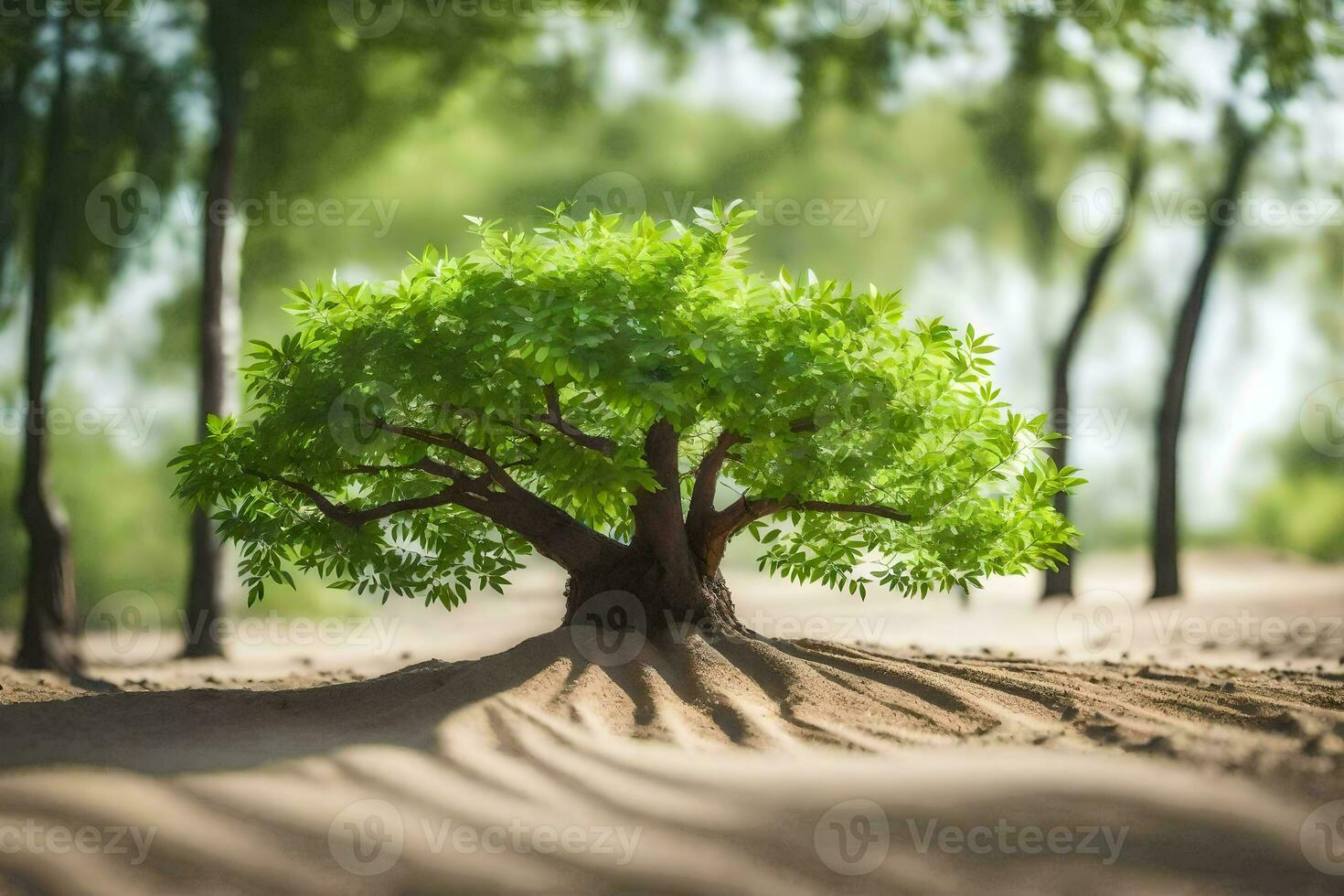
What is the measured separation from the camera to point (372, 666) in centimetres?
855

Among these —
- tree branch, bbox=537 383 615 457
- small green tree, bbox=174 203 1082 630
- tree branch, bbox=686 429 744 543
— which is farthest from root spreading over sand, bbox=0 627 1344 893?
tree branch, bbox=537 383 615 457

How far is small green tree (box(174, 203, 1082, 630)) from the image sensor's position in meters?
4.64

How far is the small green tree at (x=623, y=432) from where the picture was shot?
183 inches

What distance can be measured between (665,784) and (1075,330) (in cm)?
782

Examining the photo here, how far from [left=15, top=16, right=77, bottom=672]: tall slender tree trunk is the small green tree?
366 cm

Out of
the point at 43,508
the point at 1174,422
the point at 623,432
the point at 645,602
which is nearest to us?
the point at 623,432

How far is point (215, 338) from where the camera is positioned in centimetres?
890

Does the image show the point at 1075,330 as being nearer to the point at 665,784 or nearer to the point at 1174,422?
the point at 1174,422

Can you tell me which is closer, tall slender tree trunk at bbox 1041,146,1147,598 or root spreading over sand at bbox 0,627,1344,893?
root spreading over sand at bbox 0,627,1344,893

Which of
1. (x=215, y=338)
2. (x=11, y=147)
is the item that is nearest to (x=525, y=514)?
(x=215, y=338)

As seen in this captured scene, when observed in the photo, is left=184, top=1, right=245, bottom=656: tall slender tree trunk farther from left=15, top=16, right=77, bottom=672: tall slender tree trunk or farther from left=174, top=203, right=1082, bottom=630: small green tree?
left=174, top=203, right=1082, bottom=630: small green tree

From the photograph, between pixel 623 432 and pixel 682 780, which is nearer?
pixel 682 780

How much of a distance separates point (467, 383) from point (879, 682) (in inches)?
91.9

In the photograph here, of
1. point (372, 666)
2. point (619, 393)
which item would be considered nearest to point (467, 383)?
point (619, 393)
